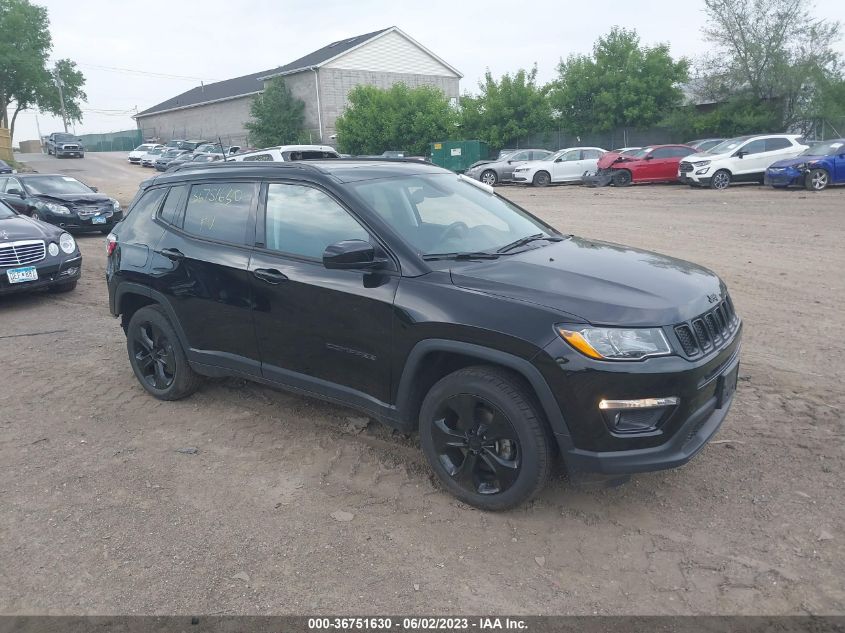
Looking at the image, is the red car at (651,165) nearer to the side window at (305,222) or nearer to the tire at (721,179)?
the tire at (721,179)

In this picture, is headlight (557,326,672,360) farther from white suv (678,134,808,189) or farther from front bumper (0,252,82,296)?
white suv (678,134,808,189)

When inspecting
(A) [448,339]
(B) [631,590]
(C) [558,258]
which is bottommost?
(B) [631,590]

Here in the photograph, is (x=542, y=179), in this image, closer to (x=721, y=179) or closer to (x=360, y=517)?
(x=721, y=179)

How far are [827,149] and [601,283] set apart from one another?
18.8 meters

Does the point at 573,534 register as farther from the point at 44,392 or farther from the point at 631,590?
the point at 44,392

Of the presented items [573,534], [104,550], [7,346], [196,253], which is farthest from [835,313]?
[7,346]

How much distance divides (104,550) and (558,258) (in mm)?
2863

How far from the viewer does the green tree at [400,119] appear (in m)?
36.5

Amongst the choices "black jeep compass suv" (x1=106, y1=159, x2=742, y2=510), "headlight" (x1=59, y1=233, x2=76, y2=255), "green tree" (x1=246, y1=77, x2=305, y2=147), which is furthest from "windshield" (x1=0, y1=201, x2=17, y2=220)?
"green tree" (x1=246, y1=77, x2=305, y2=147)

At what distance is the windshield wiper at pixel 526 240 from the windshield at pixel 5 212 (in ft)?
25.9

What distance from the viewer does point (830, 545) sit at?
127 inches

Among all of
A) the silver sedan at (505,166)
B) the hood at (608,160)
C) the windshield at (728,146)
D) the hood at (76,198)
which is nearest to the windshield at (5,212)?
the hood at (76,198)

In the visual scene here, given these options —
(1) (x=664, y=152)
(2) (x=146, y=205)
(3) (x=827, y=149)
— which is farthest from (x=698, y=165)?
(2) (x=146, y=205)

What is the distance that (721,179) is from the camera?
20516 mm
